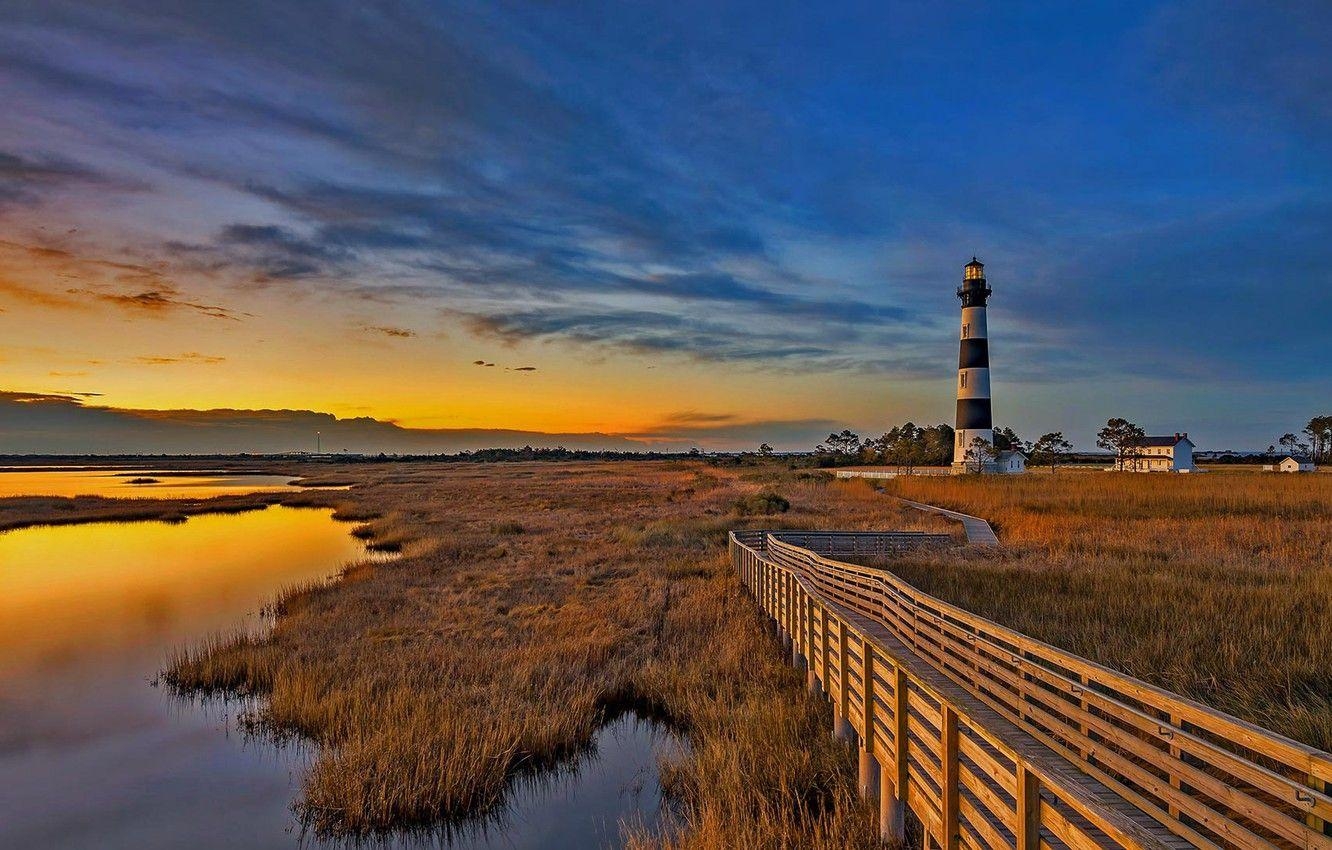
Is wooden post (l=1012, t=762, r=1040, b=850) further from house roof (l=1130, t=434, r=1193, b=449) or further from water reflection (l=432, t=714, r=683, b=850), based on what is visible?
house roof (l=1130, t=434, r=1193, b=449)

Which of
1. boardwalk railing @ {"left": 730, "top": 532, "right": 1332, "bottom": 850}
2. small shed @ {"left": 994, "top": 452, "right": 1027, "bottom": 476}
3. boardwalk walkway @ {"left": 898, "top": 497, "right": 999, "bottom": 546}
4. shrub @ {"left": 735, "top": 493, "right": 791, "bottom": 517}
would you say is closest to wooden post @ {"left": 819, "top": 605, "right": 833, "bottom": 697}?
boardwalk railing @ {"left": 730, "top": 532, "right": 1332, "bottom": 850}

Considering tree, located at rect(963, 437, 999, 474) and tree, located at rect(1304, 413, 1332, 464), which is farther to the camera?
tree, located at rect(1304, 413, 1332, 464)

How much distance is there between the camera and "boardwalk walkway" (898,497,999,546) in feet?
75.9

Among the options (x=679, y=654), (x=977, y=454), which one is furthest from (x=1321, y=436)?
(x=679, y=654)

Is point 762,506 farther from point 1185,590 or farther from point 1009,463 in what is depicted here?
point 1009,463

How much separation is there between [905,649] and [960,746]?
1.49 metres

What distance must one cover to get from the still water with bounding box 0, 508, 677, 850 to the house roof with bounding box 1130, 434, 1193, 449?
9387 centimetres

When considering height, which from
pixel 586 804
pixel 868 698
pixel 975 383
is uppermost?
pixel 975 383

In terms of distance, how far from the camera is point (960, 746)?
4.50 m

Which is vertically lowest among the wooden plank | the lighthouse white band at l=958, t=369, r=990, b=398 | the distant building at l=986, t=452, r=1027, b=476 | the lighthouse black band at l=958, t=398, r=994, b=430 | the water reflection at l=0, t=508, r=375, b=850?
the water reflection at l=0, t=508, r=375, b=850

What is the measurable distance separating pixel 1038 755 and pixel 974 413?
53.9 metres

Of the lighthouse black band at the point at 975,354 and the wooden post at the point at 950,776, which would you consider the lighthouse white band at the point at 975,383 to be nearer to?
the lighthouse black band at the point at 975,354

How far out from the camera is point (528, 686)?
10.8m

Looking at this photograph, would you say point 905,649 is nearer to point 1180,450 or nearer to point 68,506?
point 68,506
